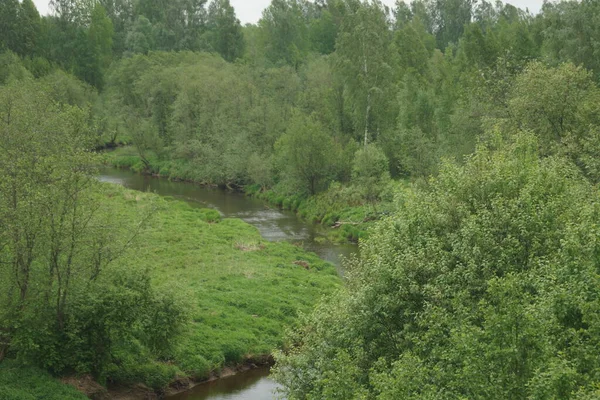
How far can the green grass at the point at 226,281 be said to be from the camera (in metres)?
35.9

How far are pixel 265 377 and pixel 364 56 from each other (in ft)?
168

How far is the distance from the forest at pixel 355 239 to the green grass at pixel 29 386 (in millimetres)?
111

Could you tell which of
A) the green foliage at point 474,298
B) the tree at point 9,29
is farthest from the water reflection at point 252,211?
the tree at point 9,29

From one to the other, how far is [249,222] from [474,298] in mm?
46550

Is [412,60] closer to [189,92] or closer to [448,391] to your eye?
[189,92]

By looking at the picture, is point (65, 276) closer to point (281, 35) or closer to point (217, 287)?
point (217, 287)

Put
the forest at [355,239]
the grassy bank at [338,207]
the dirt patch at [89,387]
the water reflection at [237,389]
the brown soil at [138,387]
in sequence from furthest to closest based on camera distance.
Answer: the grassy bank at [338,207] < the water reflection at [237,389] < the brown soil at [138,387] < the dirt patch at [89,387] < the forest at [355,239]

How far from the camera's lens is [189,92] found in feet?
320

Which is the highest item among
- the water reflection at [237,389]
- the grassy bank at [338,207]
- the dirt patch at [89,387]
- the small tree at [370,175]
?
the small tree at [370,175]

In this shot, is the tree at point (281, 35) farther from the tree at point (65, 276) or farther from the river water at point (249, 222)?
the tree at point (65, 276)

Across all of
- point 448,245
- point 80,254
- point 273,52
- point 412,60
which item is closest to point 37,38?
point 273,52

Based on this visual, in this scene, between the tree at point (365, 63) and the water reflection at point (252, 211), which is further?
the tree at point (365, 63)

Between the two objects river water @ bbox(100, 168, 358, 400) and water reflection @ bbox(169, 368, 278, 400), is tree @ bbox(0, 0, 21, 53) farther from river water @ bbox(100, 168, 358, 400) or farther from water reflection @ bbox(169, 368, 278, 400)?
water reflection @ bbox(169, 368, 278, 400)

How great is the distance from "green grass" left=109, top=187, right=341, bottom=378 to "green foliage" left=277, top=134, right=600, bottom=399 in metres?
10.8
